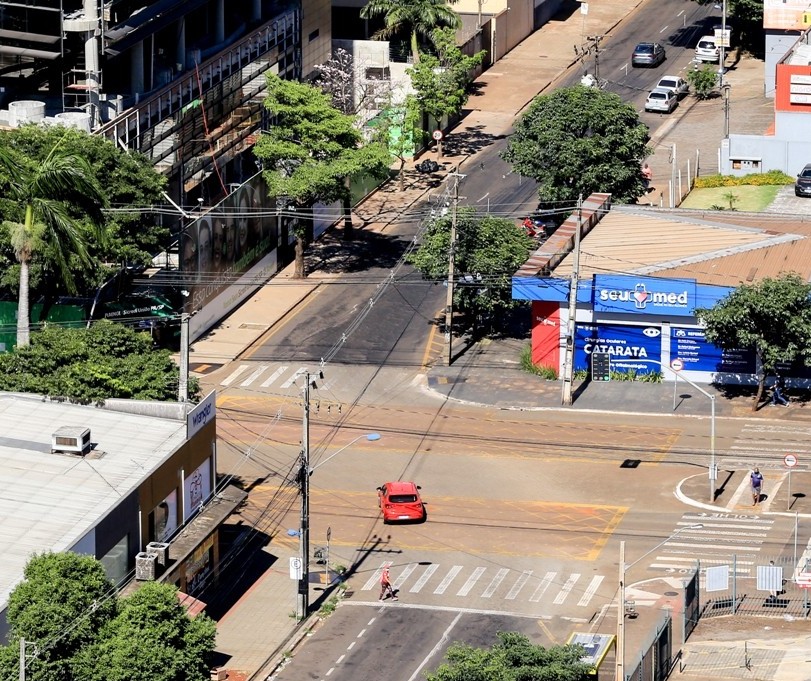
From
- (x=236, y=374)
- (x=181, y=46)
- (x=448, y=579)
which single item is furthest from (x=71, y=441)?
(x=181, y=46)

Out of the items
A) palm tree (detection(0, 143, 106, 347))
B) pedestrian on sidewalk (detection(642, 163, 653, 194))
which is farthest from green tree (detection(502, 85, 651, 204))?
palm tree (detection(0, 143, 106, 347))

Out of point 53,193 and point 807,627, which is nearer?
point 807,627

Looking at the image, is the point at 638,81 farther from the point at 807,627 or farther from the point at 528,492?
the point at 807,627

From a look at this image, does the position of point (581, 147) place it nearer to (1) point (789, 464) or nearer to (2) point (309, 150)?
(2) point (309, 150)

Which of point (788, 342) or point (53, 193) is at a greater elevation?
point (53, 193)

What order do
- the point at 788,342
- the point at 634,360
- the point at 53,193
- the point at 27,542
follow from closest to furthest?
1. the point at 27,542
2. the point at 53,193
3. the point at 788,342
4. the point at 634,360

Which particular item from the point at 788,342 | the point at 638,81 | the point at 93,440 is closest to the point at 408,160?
the point at 638,81

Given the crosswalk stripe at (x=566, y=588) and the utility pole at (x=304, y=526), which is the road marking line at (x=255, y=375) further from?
the crosswalk stripe at (x=566, y=588)
